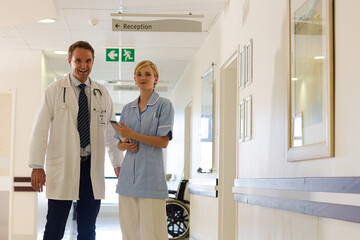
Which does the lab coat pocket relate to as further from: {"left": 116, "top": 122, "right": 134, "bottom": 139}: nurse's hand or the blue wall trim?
the blue wall trim

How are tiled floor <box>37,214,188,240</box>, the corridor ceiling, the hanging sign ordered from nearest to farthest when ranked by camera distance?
the hanging sign < the corridor ceiling < tiled floor <box>37,214,188,240</box>

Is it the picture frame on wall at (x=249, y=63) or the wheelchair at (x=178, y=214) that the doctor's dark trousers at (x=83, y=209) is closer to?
the picture frame on wall at (x=249, y=63)

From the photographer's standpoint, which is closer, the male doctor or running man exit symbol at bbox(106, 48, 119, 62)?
the male doctor

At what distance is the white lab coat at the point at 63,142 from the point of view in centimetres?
300

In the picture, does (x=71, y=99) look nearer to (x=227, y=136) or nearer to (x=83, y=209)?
(x=83, y=209)

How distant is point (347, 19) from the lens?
237 centimetres

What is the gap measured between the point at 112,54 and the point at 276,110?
5049mm

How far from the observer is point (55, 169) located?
10.0 ft

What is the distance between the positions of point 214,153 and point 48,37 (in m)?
3.02

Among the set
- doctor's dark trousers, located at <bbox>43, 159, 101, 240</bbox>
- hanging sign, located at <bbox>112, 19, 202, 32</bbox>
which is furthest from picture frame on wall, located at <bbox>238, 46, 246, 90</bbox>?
doctor's dark trousers, located at <bbox>43, 159, 101, 240</bbox>

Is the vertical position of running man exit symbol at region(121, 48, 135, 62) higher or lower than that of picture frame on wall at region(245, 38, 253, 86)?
higher

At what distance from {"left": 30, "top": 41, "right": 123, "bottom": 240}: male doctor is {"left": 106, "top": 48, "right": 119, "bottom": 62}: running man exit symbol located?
16.7 feet

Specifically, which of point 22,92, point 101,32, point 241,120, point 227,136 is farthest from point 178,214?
point 241,120

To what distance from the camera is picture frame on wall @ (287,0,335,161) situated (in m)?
2.55
